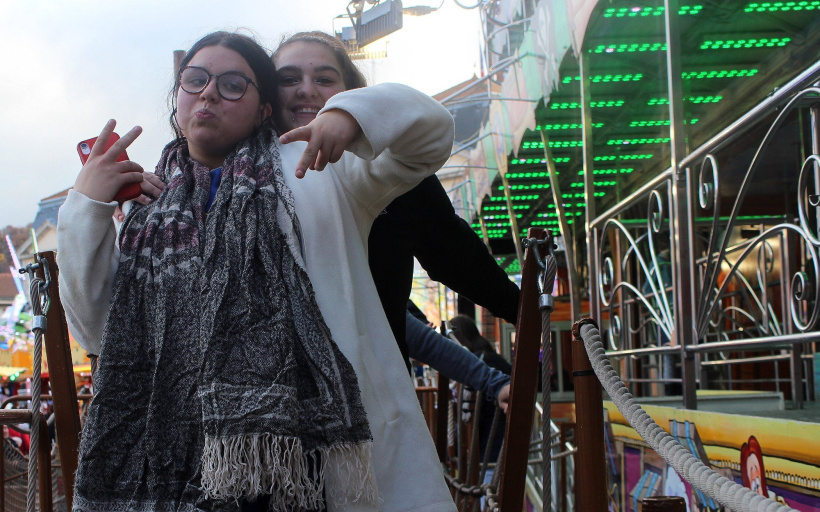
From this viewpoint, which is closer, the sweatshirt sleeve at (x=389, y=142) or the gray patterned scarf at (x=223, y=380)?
the gray patterned scarf at (x=223, y=380)

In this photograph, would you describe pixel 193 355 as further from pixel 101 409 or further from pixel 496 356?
pixel 496 356

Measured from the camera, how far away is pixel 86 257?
1.48 meters

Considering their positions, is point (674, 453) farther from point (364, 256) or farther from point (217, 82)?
point (217, 82)

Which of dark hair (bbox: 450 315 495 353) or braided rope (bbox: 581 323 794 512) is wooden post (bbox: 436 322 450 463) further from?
braided rope (bbox: 581 323 794 512)

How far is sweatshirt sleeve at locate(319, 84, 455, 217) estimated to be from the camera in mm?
1405

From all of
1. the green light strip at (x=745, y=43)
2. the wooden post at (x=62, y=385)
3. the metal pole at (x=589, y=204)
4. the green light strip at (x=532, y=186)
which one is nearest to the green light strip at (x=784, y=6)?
the green light strip at (x=745, y=43)

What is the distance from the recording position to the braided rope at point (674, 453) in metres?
0.88

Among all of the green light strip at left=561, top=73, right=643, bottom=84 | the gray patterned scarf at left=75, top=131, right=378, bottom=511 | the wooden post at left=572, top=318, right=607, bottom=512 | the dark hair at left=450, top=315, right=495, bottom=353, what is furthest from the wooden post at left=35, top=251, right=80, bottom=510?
the green light strip at left=561, top=73, right=643, bottom=84

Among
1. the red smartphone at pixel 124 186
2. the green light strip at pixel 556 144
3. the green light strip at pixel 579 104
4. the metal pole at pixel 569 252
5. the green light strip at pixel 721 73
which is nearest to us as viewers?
Answer: the red smartphone at pixel 124 186

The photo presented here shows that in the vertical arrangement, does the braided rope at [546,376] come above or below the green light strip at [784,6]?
below

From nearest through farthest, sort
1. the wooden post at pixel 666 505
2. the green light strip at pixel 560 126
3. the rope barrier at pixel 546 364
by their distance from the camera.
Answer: the wooden post at pixel 666 505 < the rope barrier at pixel 546 364 < the green light strip at pixel 560 126

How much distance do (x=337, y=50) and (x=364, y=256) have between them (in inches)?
29.1

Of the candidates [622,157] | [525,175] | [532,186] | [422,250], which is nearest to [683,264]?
[422,250]

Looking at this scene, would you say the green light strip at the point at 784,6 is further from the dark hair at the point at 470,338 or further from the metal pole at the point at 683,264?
the dark hair at the point at 470,338
